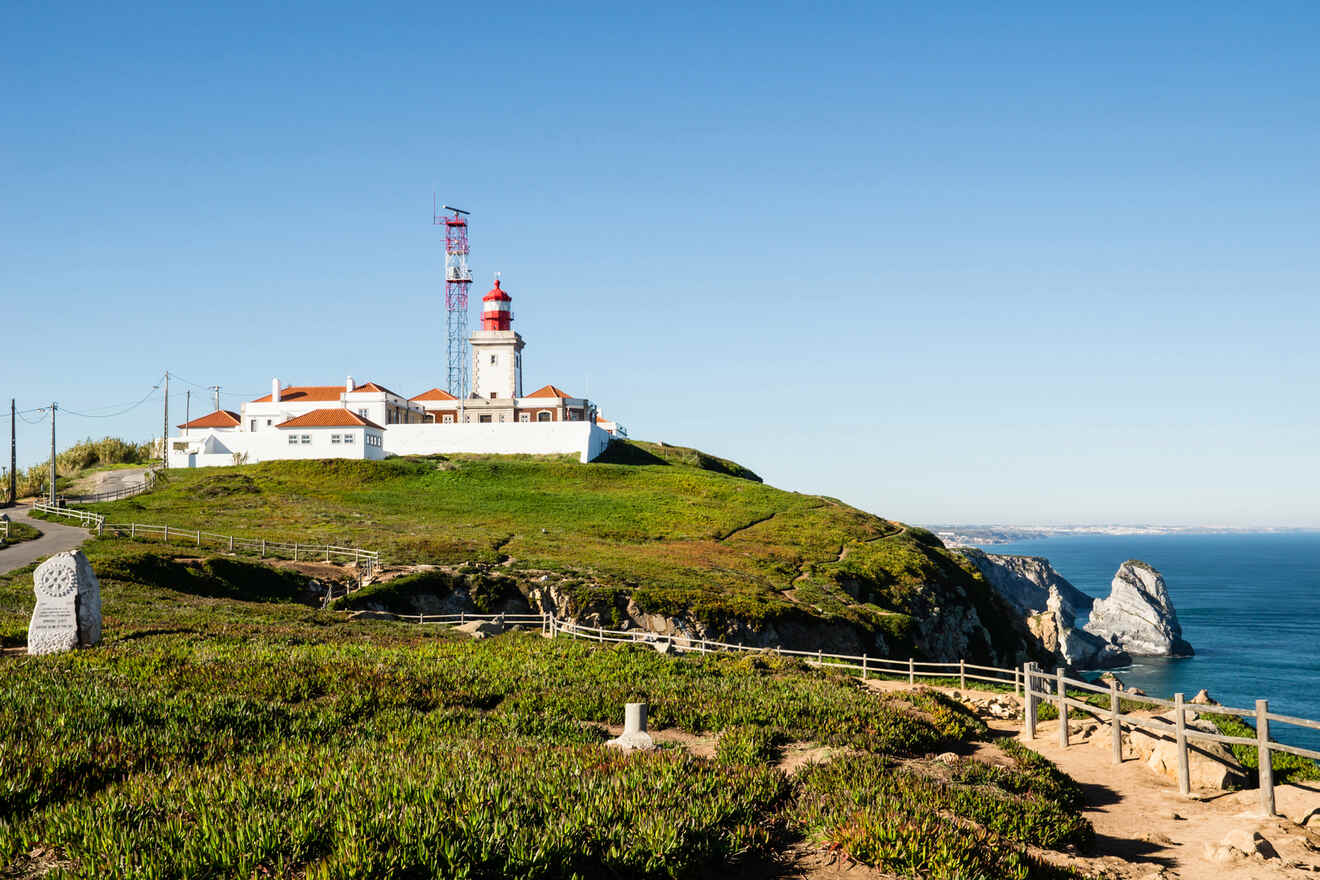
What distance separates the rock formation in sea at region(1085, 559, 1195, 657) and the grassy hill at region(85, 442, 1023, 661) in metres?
37.4

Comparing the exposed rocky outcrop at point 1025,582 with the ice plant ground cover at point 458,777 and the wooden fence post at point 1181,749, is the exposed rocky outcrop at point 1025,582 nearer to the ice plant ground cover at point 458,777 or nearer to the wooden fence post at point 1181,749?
the wooden fence post at point 1181,749

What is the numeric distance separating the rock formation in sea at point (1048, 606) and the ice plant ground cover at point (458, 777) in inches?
2886

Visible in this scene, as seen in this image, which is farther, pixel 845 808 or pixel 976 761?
pixel 976 761

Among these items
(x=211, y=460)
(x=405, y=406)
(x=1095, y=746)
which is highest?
(x=405, y=406)

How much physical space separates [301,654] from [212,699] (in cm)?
583

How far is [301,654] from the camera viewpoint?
1848cm

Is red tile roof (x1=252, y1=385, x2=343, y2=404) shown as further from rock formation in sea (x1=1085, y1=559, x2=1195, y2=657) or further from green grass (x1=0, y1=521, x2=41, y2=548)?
rock formation in sea (x1=1085, y1=559, x2=1195, y2=657)

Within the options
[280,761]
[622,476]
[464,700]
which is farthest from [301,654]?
[622,476]

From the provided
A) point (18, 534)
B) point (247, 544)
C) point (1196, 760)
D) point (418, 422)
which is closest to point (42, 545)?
point (18, 534)

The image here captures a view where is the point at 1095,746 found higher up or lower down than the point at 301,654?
lower down

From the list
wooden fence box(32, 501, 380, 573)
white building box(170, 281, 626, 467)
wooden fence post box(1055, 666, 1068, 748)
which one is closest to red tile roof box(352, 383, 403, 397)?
white building box(170, 281, 626, 467)

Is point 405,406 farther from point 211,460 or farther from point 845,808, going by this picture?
point 845,808

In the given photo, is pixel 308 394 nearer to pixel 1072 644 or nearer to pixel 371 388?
pixel 371 388

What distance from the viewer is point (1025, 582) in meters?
153
